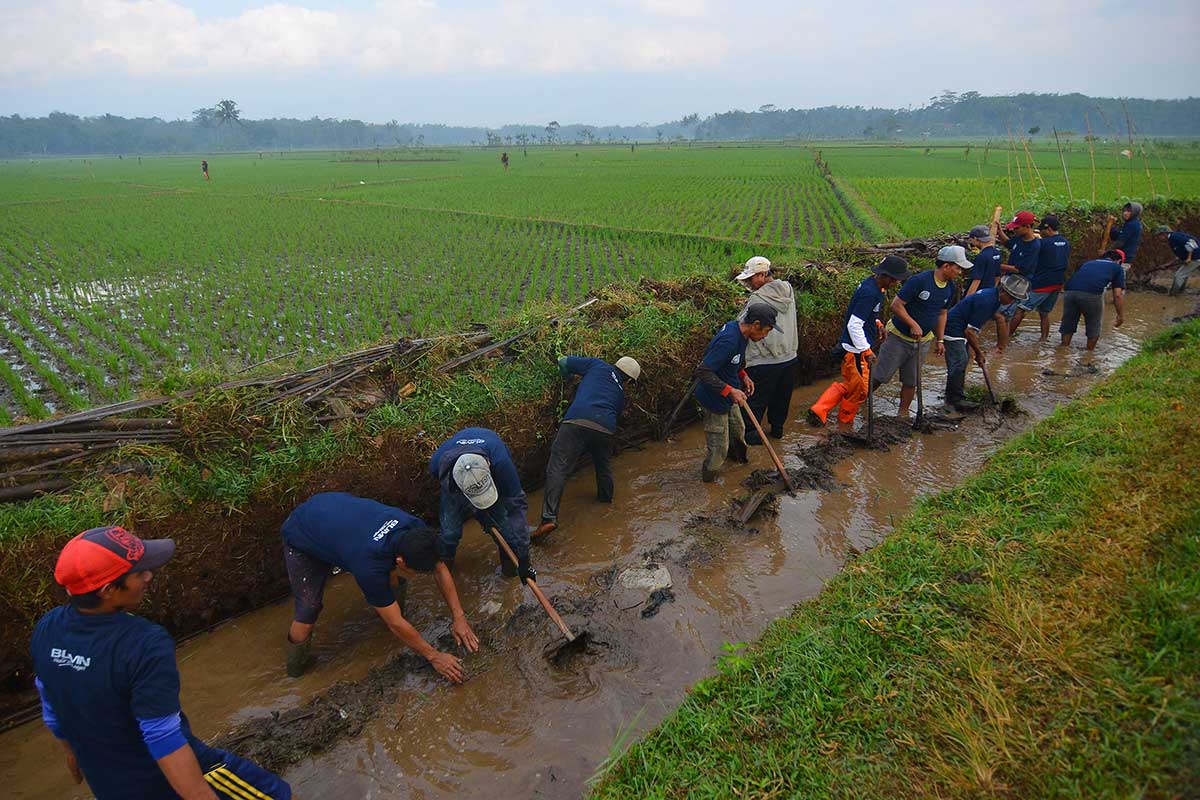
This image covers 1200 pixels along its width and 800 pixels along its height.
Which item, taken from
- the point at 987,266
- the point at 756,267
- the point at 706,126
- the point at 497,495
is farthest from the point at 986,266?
the point at 706,126

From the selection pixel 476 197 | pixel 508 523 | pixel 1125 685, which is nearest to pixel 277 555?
pixel 508 523

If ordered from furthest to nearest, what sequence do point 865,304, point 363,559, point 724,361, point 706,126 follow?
point 706,126 → point 865,304 → point 724,361 → point 363,559

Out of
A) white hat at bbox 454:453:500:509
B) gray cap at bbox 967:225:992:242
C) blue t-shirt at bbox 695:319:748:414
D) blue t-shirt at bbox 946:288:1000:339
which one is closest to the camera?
white hat at bbox 454:453:500:509

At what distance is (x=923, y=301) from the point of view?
5.84 meters

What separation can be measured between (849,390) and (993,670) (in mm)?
3769

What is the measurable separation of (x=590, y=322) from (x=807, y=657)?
166 inches

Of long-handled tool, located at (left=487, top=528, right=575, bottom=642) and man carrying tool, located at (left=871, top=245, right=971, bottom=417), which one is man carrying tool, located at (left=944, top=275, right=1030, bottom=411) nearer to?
→ man carrying tool, located at (left=871, top=245, right=971, bottom=417)

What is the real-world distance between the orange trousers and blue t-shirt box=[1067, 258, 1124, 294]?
4.29m

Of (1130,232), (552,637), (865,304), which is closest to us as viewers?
(552,637)

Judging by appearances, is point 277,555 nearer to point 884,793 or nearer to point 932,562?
point 884,793

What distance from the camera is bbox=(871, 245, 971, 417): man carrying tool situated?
18.8 feet

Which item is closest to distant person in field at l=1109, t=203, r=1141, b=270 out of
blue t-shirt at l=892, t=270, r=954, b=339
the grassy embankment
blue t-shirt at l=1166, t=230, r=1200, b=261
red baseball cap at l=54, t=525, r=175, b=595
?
blue t-shirt at l=1166, t=230, r=1200, b=261

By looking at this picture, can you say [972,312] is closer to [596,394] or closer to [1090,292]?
[1090,292]

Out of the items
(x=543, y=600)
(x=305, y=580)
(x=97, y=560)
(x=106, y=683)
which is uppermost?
(x=97, y=560)
